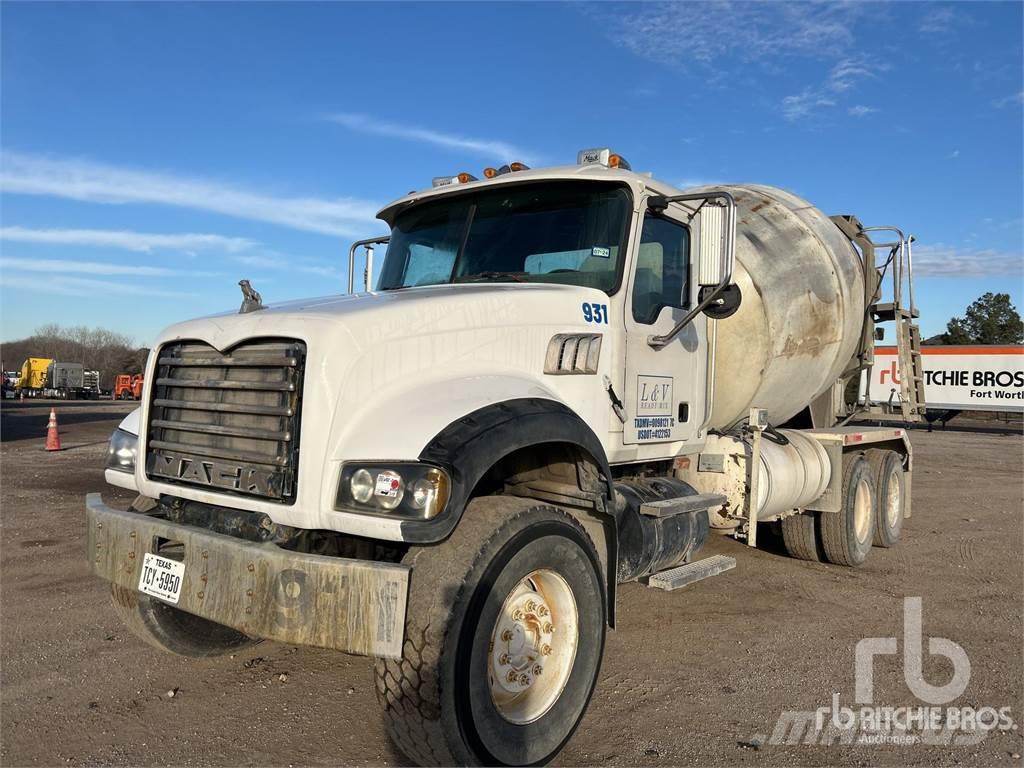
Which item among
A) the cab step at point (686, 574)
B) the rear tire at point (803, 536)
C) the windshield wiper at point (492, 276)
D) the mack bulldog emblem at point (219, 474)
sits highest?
the windshield wiper at point (492, 276)

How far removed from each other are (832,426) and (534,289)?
564 cm

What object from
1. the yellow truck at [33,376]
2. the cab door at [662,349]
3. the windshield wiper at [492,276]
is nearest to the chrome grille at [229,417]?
the windshield wiper at [492,276]

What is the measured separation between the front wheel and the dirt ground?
0.37 meters

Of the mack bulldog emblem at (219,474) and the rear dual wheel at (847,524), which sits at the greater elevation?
the mack bulldog emblem at (219,474)

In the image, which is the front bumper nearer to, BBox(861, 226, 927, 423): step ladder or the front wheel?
the front wheel

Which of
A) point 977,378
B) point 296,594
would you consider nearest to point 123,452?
point 296,594

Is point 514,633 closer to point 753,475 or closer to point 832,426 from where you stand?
point 753,475

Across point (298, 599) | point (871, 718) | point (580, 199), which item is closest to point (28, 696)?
point (298, 599)

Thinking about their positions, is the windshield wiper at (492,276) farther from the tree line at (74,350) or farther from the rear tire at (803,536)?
the tree line at (74,350)

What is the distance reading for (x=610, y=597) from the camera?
12.5 ft

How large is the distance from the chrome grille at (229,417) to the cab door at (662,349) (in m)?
2.03

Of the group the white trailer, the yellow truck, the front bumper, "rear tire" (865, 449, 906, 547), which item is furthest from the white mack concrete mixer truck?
the yellow truck

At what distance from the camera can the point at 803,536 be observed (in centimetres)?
745

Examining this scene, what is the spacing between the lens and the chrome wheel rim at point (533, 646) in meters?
3.27
